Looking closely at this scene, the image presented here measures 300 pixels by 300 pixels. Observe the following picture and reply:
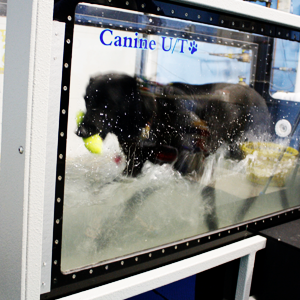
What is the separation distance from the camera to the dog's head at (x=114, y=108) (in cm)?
88

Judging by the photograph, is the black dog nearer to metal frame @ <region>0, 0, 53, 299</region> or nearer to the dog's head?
the dog's head

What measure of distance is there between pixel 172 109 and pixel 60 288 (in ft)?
2.05

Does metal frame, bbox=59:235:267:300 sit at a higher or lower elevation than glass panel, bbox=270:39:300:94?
lower

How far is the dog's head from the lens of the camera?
879 mm

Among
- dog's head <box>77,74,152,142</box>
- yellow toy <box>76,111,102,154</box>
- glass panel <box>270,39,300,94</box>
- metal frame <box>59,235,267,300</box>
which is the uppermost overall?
glass panel <box>270,39,300,94</box>

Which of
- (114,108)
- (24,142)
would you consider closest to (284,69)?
(114,108)

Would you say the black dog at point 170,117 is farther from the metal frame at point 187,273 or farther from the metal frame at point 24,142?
the metal frame at point 187,273

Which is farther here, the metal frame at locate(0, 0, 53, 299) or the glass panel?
the glass panel

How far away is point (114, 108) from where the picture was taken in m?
0.94

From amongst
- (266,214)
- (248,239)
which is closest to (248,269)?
(248,239)

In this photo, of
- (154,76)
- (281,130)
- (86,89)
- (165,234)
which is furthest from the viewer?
(281,130)

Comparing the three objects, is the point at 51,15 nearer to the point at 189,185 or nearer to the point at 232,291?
the point at 189,185

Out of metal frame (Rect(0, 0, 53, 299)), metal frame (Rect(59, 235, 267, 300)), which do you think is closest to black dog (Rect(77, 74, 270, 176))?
metal frame (Rect(0, 0, 53, 299))

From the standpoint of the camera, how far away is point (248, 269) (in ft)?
4.31
